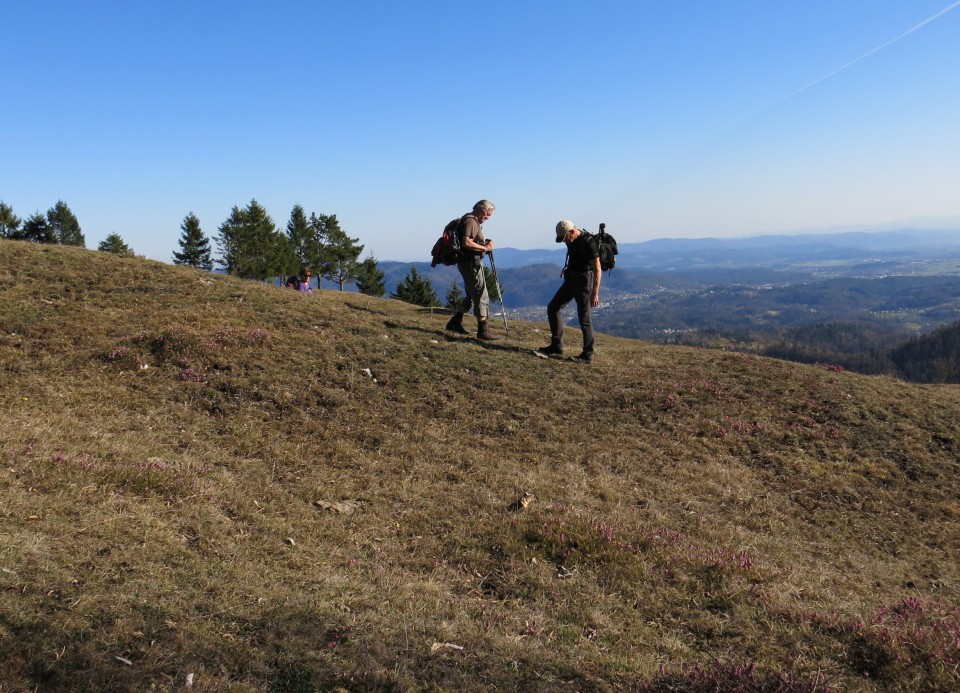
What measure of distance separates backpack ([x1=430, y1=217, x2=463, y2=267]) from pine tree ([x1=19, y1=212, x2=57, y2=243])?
113841 millimetres

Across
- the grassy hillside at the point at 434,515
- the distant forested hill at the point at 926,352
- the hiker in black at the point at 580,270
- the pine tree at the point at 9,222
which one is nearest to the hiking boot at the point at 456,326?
the grassy hillside at the point at 434,515

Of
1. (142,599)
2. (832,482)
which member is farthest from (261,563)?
(832,482)

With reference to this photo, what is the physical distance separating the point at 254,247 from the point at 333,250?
12345 mm

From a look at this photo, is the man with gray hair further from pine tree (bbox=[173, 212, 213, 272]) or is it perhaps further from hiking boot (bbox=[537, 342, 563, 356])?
pine tree (bbox=[173, 212, 213, 272])

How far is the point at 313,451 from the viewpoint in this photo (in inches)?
370

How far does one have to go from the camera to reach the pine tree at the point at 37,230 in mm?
97188

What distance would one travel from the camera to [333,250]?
87188mm

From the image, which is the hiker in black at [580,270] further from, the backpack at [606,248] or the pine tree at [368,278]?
the pine tree at [368,278]

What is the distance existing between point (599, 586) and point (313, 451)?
211 inches

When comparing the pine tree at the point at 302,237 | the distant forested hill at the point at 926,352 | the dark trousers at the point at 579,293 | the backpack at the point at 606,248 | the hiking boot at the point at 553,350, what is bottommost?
the distant forested hill at the point at 926,352

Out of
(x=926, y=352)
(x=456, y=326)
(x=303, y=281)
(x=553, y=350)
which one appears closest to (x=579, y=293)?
(x=553, y=350)

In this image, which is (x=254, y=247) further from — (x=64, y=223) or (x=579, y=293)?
(x=579, y=293)

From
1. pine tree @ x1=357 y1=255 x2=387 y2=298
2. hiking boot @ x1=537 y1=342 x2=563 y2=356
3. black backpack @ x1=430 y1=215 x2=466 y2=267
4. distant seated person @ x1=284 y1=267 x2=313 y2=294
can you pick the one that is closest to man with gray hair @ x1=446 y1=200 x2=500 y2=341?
black backpack @ x1=430 y1=215 x2=466 y2=267

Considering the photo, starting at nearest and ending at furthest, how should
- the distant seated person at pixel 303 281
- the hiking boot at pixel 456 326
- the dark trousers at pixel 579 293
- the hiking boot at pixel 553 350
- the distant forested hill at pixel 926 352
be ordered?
the dark trousers at pixel 579 293 → the hiking boot at pixel 553 350 → the hiking boot at pixel 456 326 → the distant seated person at pixel 303 281 → the distant forested hill at pixel 926 352
